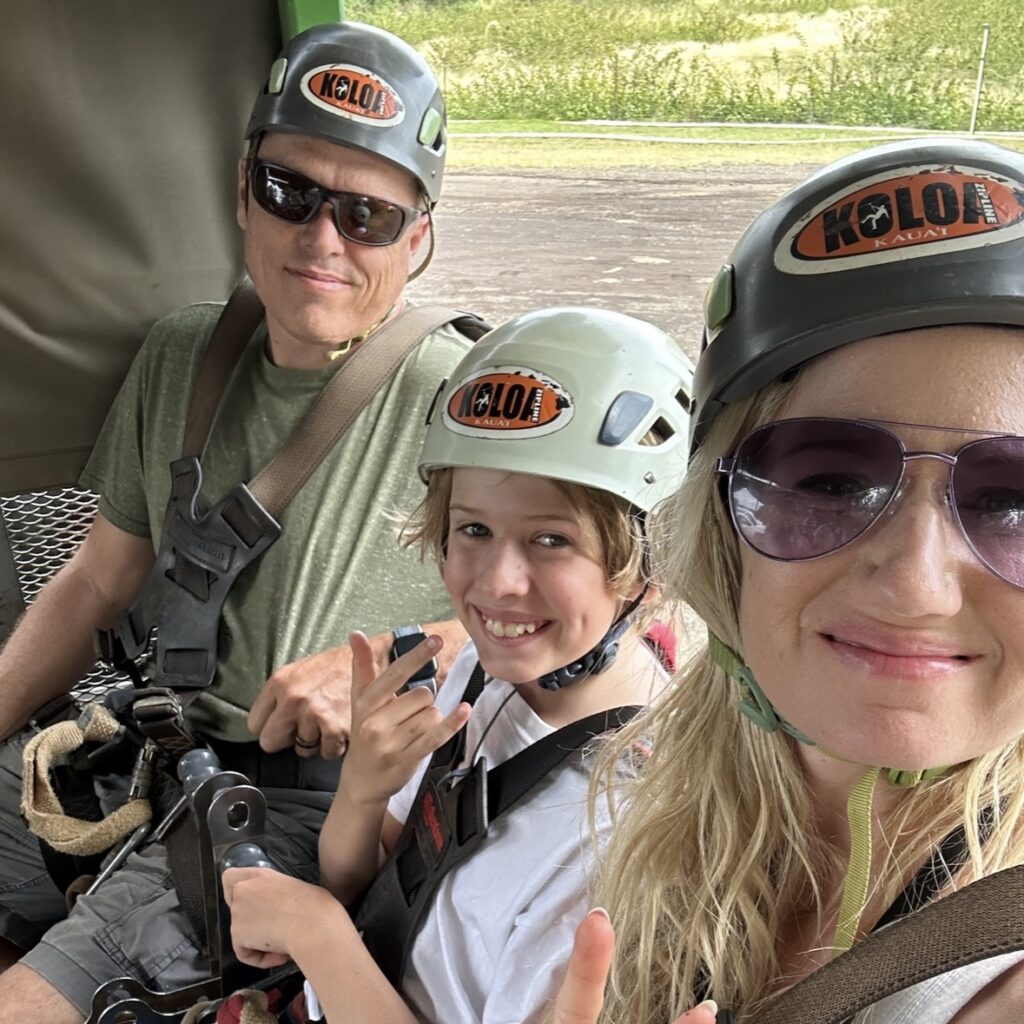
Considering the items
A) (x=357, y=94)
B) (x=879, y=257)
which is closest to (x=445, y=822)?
(x=879, y=257)

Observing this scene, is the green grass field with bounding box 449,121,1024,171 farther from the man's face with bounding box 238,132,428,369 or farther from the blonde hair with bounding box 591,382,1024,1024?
the blonde hair with bounding box 591,382,1024,1024

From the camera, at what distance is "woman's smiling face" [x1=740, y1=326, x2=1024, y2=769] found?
2.83ft

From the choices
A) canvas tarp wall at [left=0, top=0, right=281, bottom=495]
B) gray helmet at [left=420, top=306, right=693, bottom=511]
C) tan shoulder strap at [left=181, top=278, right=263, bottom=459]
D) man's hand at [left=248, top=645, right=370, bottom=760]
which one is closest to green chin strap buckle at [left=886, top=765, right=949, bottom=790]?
gray helmet at [left=420, top=306, right=693, bottom=511]

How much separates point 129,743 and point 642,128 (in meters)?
1.74

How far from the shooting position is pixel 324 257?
2.20 meters

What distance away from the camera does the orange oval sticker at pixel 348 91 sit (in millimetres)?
2111

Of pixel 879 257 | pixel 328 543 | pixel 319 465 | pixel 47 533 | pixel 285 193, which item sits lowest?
pixel 47 533

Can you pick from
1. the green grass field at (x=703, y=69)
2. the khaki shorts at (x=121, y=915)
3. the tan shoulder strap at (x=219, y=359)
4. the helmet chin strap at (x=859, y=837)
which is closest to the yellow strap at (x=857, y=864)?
the helmet chin strap at (x=859, y=837)

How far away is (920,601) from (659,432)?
2.54 ft

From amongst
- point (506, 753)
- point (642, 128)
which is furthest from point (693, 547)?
point (642, 128)

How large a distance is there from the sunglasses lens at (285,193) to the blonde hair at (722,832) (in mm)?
1313

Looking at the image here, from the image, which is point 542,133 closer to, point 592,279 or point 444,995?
point 592,279

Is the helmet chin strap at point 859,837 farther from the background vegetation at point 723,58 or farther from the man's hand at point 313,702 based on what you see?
the background vegetation at point 723,58

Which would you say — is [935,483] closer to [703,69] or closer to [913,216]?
[913,216]
